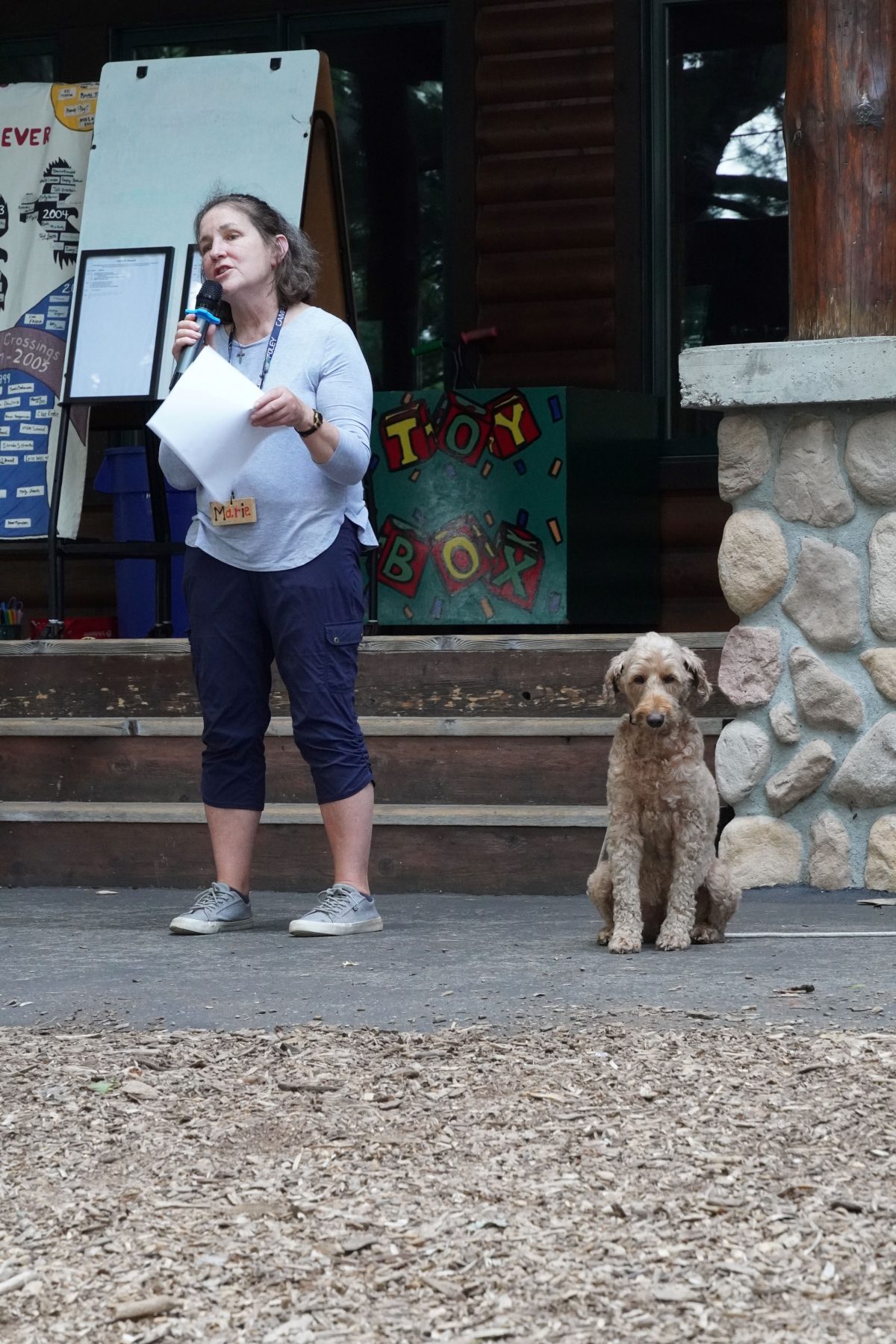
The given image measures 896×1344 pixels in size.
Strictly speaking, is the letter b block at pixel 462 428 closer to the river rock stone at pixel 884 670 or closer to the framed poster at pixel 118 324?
the framed poster at pixel 118 324

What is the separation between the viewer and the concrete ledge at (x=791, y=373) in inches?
191

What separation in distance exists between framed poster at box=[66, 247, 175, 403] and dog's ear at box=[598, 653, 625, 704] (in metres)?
2.80

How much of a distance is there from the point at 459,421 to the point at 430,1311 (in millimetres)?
5849

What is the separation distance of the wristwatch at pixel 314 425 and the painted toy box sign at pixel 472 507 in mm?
3406

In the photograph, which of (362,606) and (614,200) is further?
(614,200)

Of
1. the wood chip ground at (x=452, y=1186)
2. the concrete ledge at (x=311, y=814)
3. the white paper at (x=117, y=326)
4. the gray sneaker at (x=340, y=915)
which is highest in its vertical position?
the white paper at (x=117, y=326)

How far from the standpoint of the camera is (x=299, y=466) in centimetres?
426

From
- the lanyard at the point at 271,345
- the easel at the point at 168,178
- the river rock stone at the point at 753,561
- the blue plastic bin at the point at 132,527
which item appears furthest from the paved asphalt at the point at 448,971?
the blue plastic bin at the point at 132,527

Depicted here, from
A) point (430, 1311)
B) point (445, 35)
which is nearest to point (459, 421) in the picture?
point (445, 35)

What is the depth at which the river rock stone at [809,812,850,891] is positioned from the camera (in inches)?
193

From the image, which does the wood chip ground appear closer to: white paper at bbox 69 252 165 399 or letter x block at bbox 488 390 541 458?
white paper at bbox 69 252 165 399

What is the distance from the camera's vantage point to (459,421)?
7.57 meters

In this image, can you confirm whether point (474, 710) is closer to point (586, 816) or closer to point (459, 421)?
point (586, 816)

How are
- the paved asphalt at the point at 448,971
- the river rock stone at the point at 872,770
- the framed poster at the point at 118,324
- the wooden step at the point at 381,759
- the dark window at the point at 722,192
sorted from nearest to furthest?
the paved asphalt at the point at 448,971, the river rock stone at the point at 872,770, the wooden step at the point at 381,759, the framed poster at the point at 118,324, the dark window at the point at 722,192
